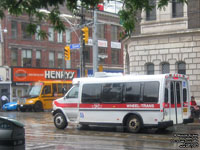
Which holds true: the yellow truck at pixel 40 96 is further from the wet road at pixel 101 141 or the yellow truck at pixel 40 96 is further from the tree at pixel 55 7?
the tree at pixel 55 7

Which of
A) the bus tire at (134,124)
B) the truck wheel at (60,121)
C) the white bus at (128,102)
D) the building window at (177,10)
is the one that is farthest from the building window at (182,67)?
the truck wheel at (60,121)

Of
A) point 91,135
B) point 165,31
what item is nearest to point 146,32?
point 165,31

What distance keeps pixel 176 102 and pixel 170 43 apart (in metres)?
10.2

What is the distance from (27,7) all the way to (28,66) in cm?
4360

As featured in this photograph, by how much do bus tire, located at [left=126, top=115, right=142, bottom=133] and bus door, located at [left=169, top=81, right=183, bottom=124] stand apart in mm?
1413

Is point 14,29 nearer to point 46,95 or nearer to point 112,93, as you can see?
point 46,95

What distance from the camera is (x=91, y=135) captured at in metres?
17.1

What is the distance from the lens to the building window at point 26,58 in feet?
171

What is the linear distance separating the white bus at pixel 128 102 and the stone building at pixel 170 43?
27.3 feet

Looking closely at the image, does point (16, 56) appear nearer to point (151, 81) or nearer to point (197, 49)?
point (197, 49)

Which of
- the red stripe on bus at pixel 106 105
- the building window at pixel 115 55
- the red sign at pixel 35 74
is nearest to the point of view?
the red stripe on bus at pixel 106 105

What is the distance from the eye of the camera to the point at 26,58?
52.5 meters

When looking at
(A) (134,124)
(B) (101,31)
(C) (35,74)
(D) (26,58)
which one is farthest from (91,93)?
(B) (101,31)

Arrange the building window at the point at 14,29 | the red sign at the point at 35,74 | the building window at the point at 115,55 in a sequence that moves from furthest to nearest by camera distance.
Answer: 1. the building window at the point at 115,55
2. the red sign at the point at 35,74
3. the building window at the point at 14,29
